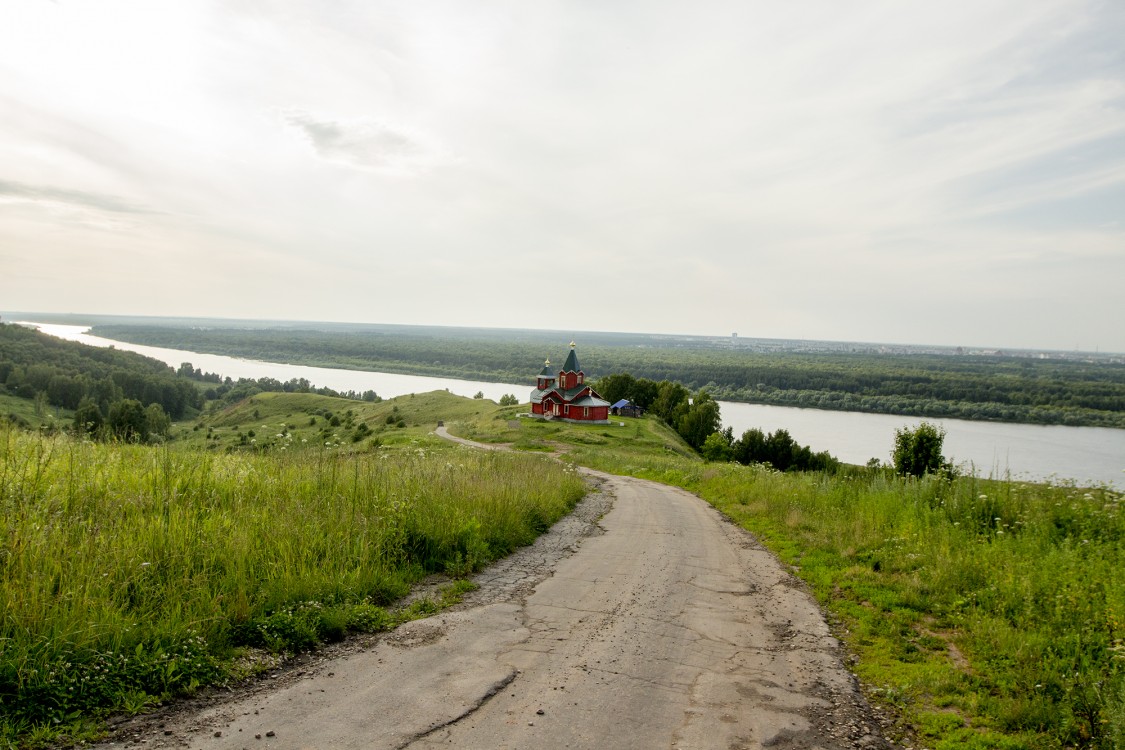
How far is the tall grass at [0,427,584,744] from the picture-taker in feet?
14.7

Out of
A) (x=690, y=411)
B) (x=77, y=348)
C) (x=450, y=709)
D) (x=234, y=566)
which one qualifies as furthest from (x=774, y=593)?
(x=77, y=348)

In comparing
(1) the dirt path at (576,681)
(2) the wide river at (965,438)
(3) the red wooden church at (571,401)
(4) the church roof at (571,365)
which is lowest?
(2) the wide river at (965,438)

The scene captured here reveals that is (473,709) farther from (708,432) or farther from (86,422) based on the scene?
(708,432)

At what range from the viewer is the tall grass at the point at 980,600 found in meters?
4.92

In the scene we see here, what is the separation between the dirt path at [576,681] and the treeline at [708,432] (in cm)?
4944

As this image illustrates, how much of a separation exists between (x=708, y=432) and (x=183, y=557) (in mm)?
72368

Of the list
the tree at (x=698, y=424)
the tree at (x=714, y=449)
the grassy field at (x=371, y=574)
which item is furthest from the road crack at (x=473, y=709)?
the tree at (x=698, y=424)

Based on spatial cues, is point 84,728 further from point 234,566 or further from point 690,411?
point 690,411

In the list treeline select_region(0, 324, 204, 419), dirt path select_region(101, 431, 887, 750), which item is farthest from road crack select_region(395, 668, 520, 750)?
treeline select_region(0, 324, 204, 419)

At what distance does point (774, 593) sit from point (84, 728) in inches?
293

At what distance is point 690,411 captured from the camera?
7881 cm

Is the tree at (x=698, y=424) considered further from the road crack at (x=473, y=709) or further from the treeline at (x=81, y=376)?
the road crack at (x=473, y=709)

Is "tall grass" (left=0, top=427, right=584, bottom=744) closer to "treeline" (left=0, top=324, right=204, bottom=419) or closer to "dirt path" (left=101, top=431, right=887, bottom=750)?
"dirt path" (left=101, top=431, right=887, bottom=750)

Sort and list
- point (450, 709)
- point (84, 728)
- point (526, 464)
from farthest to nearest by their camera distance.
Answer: point (526, 464), point (450, 709), point (84, 728)
